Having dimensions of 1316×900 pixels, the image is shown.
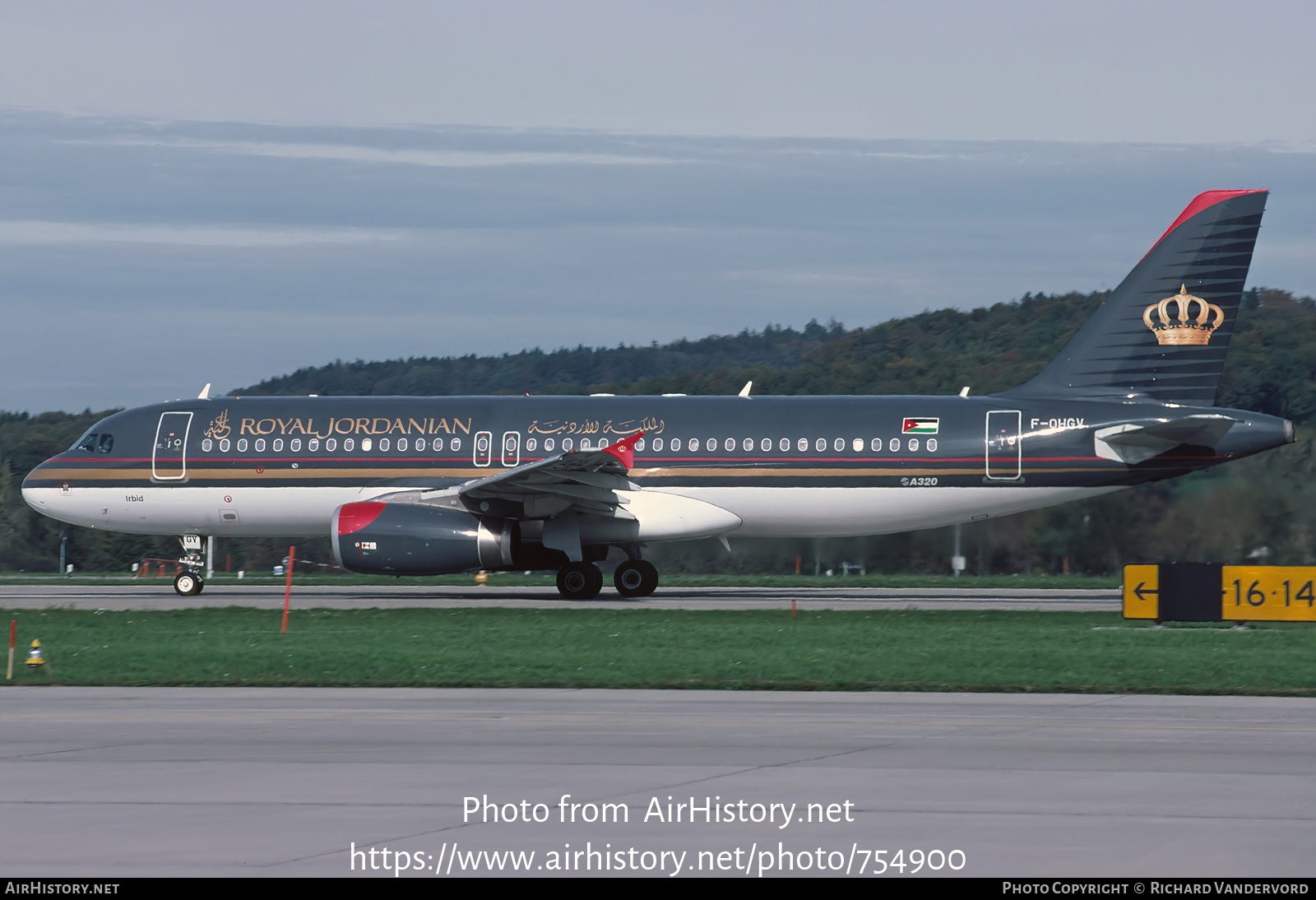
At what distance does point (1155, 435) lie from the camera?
30750mm

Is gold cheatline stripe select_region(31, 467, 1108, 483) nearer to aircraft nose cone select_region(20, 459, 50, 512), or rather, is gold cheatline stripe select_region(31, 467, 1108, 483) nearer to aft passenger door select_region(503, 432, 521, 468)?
aircraft nose cone select_region(20, 459, 50, 512)

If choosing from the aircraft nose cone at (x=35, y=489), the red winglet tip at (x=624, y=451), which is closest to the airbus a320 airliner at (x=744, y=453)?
the red winglet tip at (x=624, y=451)

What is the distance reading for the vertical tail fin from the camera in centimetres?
3206

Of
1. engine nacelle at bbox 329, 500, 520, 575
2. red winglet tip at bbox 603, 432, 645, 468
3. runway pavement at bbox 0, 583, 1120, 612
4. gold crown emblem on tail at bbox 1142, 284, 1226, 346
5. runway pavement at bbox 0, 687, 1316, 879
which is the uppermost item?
gold crown emblem on tail at bbox 1142, 284, 1226, 346

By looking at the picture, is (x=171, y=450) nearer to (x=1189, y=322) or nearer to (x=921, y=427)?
(x=921, y=427)

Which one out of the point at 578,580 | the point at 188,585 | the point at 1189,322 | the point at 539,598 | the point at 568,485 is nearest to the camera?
the point at 568,485

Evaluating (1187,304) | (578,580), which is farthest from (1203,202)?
(578,580)

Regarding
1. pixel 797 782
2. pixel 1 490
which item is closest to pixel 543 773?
pixel 797 782

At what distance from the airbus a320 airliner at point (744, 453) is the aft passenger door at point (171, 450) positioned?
0.19ft

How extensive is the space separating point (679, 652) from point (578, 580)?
1160cm

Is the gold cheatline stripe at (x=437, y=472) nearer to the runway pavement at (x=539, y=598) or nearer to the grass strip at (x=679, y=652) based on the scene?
the runway pavement at (x=539, y=598)

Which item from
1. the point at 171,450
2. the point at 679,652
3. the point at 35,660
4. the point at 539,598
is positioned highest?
the point at 171,450

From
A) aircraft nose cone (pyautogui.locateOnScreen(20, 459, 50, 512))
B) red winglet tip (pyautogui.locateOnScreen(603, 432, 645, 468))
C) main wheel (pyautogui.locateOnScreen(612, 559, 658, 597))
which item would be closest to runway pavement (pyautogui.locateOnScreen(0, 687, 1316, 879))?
red winglet tip (pyautogui.locateOnScreen(603, 432, 645, 468))

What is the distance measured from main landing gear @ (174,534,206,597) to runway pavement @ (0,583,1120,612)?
39cm
